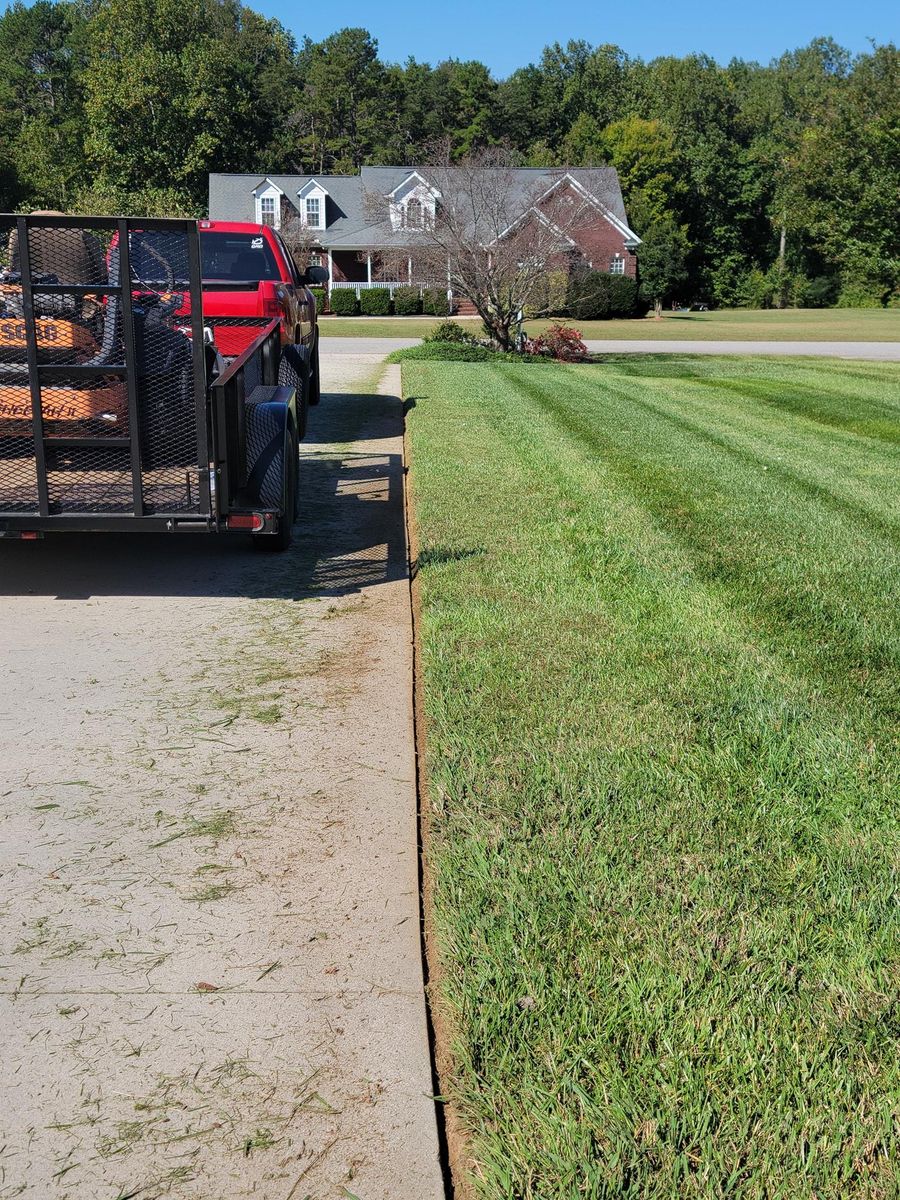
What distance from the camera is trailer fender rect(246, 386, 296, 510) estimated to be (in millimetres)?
6801

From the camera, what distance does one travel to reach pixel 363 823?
13.2 feet

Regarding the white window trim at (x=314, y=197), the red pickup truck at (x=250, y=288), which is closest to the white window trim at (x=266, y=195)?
the white window trim at (x=314, y=197)

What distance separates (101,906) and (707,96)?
92415 mm

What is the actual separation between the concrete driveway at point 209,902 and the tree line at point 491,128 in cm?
4546

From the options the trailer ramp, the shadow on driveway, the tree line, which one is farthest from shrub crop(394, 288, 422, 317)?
Answer: the trailer ramp

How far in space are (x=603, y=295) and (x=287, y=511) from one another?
43.9 m

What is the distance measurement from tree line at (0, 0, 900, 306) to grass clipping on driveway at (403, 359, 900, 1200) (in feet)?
148

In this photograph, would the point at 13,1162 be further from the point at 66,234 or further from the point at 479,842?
the point at 66,234

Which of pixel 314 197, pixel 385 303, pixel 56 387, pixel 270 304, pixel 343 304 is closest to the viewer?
pixel 56 387

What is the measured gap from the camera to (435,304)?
4991 centimetres

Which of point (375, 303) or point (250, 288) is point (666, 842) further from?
point (375, 303)

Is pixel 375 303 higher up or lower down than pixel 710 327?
higher up

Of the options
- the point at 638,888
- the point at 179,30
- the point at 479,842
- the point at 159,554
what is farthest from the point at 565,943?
the point at 179,30

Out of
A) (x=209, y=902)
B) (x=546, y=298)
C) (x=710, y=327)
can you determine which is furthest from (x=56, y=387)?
(x=710, y=327)
